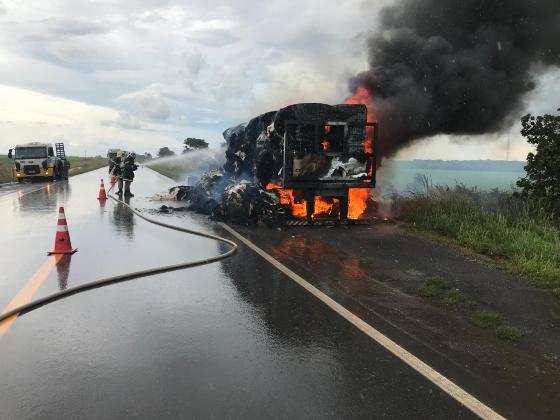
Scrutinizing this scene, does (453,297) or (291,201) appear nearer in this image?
(453,297)

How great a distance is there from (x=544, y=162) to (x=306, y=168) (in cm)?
551

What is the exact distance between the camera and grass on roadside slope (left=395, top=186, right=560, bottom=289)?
8336mm

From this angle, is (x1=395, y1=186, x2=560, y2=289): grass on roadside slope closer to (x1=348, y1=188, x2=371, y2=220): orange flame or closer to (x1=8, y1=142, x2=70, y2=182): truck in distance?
(x1=348, y1=188, x2=371, y2=220): orange flame

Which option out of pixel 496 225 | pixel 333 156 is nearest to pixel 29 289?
pixel 333 156

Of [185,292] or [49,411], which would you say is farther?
[185,292]

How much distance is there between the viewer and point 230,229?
1225cm

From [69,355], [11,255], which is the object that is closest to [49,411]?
[69,355]

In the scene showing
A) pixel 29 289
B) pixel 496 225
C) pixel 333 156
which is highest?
pixel 333 156

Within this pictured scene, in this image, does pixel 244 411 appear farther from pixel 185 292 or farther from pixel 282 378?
pixel 185 292

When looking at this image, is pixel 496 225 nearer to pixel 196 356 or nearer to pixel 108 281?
pixel 108 281

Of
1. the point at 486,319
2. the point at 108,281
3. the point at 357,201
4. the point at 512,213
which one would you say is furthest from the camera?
the point at 357,201

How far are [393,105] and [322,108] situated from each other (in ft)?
16.4

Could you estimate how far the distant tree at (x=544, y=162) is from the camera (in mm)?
11570

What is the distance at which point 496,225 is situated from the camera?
11.0 m
